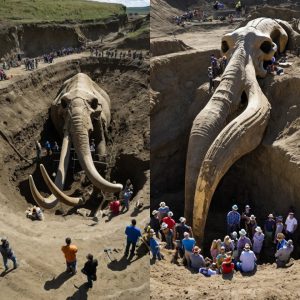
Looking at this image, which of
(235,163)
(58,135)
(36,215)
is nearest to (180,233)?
(36,215)

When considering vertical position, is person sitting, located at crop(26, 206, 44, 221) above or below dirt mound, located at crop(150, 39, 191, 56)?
below

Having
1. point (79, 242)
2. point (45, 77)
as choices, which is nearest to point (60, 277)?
point (79, 242)

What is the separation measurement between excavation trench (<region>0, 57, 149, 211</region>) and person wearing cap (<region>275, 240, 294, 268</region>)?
6069 millimetres

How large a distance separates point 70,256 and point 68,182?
307 inches

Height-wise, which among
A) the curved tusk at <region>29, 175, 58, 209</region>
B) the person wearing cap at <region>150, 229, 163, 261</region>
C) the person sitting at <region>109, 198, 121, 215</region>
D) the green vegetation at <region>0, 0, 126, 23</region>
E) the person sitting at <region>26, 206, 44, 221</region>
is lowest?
the person sitting at <region>26, 206, 44, 221</region>

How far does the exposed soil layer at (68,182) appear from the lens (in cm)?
846

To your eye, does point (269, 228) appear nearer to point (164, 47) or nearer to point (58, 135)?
point (58, 135)

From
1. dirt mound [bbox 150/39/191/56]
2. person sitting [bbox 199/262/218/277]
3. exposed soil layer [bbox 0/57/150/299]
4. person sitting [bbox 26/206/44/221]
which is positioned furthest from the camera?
dirt mound [bbox 150/39/191/56]

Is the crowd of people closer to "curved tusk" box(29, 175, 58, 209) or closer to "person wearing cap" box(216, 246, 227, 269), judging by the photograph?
"person wearing cap" box(216, 246, 227, 269)

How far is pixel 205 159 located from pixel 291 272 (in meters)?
3.66

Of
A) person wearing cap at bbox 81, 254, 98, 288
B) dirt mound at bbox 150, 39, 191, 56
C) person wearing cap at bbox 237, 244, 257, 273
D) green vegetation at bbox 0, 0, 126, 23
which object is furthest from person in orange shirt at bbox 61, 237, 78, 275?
green vegetation at bbox 0, 0, 126, 23

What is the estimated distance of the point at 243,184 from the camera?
14273 mm

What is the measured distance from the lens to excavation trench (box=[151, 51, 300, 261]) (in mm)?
12633

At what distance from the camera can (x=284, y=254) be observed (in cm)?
926
